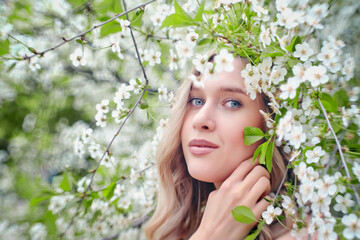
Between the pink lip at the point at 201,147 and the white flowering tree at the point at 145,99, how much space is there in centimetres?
15

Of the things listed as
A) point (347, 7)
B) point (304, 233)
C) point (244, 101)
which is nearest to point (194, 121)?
point (244, 101)

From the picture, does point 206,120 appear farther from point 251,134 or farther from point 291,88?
point 291,88

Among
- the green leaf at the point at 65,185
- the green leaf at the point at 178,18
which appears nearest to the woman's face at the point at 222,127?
the green leaf at the point at 178,18

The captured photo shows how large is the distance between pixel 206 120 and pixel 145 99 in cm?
24

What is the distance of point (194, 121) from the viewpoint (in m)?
0.95

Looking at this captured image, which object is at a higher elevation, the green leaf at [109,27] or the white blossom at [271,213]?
the green leaf at [109,27]

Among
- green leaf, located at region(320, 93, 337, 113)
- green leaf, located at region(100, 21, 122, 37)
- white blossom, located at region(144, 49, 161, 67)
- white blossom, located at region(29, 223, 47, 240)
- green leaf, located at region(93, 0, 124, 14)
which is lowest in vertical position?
white blossom, located at region(29, 223, 47, 240)

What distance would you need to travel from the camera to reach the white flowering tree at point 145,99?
0.67m

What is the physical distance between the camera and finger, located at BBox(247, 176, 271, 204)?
88 centimetres

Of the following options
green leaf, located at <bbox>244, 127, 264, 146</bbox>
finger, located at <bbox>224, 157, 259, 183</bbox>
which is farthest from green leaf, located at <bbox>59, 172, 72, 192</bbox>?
green leaf, located at <bbox>244, 127, 264, 146</bbox>

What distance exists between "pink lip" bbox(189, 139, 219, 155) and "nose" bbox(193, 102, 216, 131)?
1.6 inches

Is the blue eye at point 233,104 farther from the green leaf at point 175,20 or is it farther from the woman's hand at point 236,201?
the green leaf at point 175,20

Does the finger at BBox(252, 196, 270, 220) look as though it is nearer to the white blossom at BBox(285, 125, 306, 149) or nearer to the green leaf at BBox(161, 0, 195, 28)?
the white blossom at BBox(285, 125, 306, 149)

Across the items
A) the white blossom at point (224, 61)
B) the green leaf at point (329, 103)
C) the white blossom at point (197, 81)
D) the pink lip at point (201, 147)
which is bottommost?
the pink lip at point (201, 147)
